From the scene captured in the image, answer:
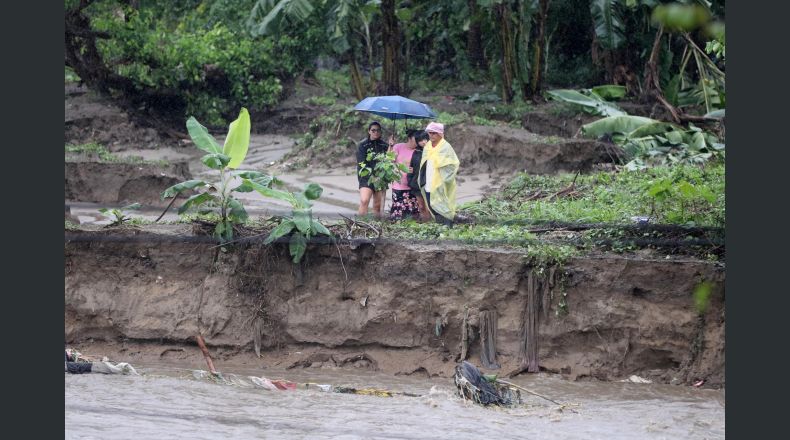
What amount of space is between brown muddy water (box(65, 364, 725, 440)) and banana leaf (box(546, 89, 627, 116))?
30.7 ft

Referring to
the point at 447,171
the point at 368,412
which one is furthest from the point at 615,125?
the point at 368,412

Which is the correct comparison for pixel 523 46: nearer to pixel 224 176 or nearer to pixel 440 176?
pixel 440 176

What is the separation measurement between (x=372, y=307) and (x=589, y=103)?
9405 millimetres

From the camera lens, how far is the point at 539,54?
64.4 ft

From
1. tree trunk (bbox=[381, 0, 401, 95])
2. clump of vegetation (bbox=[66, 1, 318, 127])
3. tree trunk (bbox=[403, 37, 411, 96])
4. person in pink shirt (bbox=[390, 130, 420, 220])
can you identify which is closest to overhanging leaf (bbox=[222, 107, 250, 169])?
person in pink shirt (bbox=[390, 130, 420, 220])

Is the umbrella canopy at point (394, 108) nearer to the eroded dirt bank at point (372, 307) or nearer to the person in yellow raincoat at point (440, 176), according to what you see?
the person in yellow raincoat at point (440, 176)

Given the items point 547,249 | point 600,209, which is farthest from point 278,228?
point 600,209

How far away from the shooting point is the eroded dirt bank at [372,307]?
31.1 feet

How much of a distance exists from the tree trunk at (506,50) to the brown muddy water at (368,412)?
11165mm

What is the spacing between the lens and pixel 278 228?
990 centimetres

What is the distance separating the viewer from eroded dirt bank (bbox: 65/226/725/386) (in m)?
9.49

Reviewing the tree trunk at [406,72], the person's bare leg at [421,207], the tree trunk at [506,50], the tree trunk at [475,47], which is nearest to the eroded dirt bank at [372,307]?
the person's bare leg at [421,207]

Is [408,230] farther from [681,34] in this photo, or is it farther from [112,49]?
[112,49]

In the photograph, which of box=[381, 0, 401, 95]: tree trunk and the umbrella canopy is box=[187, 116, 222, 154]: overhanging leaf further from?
box=[381, 0, 401, 95]: tree trunk
